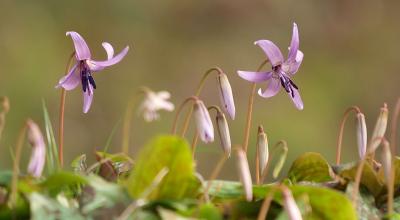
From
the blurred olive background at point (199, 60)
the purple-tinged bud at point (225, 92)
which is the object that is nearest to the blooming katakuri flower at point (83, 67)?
the purple-tinged bud at point (225, 92)

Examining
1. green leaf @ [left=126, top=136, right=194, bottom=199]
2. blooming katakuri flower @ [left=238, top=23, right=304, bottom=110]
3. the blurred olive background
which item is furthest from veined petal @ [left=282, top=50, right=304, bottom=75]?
the blurred olive background

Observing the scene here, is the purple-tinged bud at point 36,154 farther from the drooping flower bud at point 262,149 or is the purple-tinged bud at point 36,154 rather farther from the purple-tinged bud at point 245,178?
the drooping flower bud at point 262,149

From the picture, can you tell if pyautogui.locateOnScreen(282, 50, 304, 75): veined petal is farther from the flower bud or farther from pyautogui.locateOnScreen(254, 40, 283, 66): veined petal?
the flower bud

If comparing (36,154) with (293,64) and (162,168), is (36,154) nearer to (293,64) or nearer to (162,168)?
(162,168)

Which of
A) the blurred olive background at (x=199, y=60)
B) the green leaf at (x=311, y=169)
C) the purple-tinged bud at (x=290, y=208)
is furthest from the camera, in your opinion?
the blurred olive background at (x=199, y=60)

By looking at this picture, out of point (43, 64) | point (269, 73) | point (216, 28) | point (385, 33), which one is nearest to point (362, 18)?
point (385, 33)

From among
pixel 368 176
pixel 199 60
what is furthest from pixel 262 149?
pixel 199 60
